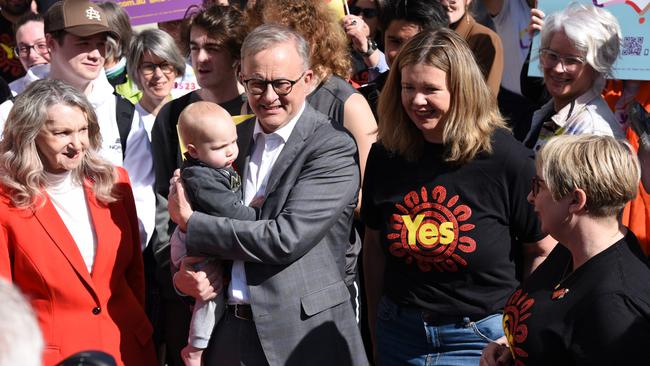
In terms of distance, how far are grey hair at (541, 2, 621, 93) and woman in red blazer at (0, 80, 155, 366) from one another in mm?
2250

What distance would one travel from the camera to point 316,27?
171 inches

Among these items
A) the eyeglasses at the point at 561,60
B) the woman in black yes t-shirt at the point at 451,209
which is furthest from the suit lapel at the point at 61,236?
the eyeglasses at the point at 561,60

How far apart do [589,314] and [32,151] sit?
2.44m

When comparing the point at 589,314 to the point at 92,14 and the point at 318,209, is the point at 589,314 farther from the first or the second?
the point at 92,14

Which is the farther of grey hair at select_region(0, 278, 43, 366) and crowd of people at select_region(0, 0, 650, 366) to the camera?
crowd of people at select_region(0, 0, 650, 366)

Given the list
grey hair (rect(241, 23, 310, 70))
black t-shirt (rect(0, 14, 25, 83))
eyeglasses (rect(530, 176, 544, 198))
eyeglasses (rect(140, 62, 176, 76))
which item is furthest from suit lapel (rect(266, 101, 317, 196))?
black t-shirt (rect(0, 14, 25, 83))

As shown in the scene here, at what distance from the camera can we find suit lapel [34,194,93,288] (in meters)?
3.84

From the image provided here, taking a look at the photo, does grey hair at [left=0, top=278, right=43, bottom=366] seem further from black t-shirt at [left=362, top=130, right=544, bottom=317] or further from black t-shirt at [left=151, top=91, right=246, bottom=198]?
black t-shirt at [left=151, top=91, right=246, bottom=198]

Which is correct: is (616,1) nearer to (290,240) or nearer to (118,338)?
(290,240)

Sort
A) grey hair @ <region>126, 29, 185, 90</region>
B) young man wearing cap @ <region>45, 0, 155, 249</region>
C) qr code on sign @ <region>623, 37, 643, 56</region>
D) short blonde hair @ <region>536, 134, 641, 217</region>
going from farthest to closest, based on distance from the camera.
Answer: grey hair @ <region>126, 29, 185, 90</region>, young man wearing cap @ <region>45, 0, 155, 249</region>, qr code on sign @ <region>623, 37, 643, 56</region>, short blonde hair @ <region>536, 134, 641, 217</region>

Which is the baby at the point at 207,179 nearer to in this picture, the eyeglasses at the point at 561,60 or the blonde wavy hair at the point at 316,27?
the blonde wavy hair at the point at 316,27

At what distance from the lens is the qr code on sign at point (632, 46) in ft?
14.9

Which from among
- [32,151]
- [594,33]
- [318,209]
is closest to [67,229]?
[32,151]

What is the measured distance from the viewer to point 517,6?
5.91 metres
